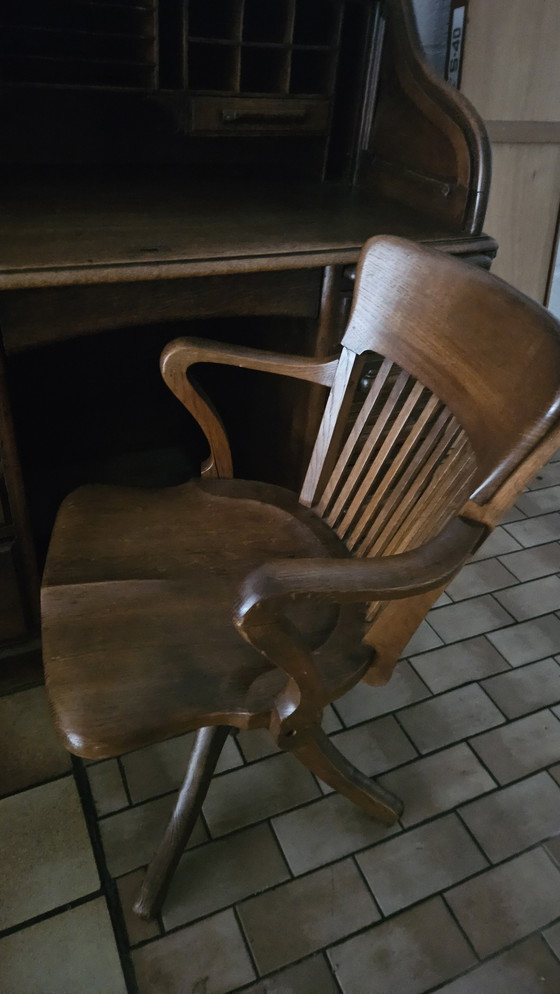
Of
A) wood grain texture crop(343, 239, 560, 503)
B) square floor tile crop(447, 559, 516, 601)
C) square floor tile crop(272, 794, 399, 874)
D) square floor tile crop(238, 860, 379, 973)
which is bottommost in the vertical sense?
square floor tile crop(238, 860, 379, 973)

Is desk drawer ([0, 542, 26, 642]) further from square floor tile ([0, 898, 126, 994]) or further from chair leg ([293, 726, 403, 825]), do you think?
chair leg ([293, 726, 403, 825])

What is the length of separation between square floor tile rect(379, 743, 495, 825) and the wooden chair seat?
517 mm

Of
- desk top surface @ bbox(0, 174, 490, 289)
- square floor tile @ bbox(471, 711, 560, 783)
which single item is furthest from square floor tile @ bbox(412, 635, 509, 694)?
desk top surface @ bbox(0, 174, 490, 289)

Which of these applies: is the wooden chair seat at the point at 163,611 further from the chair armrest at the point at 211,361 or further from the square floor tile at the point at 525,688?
the square floor tile at the point at 525,688

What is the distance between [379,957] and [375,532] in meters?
0.68

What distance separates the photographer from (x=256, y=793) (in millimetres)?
1280

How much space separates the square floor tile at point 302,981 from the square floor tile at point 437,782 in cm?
30

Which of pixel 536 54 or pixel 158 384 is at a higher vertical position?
pixel 536 54

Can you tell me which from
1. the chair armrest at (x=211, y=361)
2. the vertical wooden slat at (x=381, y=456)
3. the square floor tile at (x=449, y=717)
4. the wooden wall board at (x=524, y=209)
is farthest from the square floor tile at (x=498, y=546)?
the chair armrest at (x=211, y=361)

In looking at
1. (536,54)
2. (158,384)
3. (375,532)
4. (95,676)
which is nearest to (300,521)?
(375,532)

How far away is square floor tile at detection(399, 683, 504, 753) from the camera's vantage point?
141 centimetres

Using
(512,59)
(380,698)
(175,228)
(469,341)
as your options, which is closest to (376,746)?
(380,698)

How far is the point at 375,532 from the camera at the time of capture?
3.46 feet

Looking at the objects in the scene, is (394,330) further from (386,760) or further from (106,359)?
(106,359)
